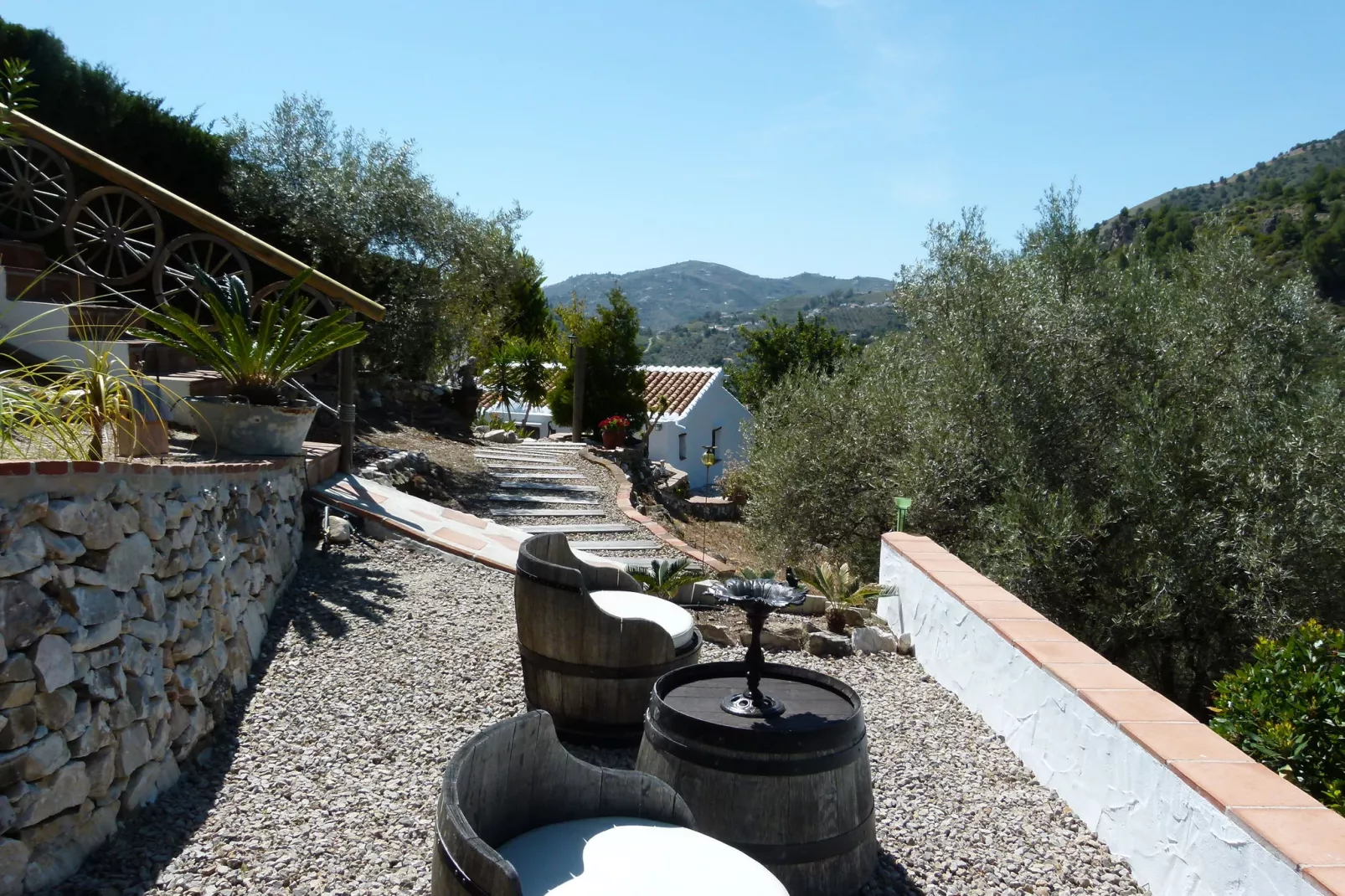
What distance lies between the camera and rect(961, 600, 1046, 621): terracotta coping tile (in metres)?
4.53

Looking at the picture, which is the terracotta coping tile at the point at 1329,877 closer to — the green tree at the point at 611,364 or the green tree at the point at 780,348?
the green tree at the point at 611,364

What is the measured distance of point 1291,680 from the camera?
12.3 ft

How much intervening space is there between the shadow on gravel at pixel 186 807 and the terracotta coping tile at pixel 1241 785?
2980 millimetres

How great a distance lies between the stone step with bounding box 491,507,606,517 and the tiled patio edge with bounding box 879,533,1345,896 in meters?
5.24

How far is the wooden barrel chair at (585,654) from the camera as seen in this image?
3785mm

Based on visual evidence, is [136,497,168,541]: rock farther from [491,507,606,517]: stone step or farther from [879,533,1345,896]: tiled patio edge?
[491,507,606,517]: stone step

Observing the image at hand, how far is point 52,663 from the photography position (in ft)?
8.98

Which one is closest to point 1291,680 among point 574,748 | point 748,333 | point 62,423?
point 574,748

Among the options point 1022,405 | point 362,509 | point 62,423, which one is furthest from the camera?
point 1022,405

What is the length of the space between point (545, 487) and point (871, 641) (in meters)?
6.10

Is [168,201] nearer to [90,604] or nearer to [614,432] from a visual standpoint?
[90,604]

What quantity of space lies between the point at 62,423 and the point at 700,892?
9.76 feet

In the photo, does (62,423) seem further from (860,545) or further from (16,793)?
(860,545)

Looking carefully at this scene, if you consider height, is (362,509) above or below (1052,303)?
below
